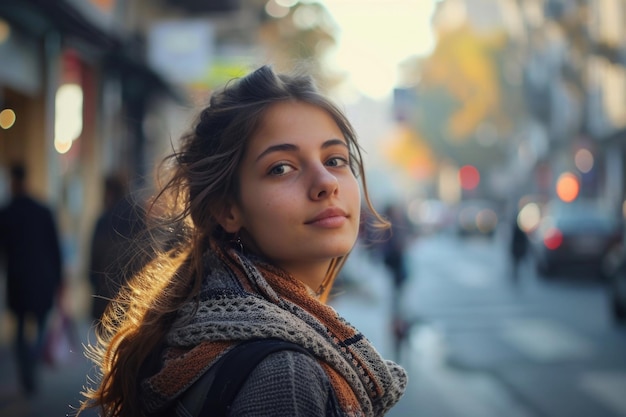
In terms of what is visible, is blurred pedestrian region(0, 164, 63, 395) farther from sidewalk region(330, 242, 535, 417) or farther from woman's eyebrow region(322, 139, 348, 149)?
woman's eyebrow region(322, 139, 348, 149)

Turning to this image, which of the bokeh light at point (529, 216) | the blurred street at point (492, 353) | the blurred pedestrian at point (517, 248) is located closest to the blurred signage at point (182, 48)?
the blurred street at point (492, 353)

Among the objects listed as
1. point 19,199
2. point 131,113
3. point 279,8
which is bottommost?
point 19,199

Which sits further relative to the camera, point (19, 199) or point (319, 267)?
point (19, 199)

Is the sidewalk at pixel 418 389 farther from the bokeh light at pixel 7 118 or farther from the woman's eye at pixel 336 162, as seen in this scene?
the woman's eye at pixel 336 162

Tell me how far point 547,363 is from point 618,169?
28.4 m

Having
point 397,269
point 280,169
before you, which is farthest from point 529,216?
point 280,169

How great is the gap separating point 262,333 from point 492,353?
9157mm

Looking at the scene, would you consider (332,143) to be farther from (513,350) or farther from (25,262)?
(513,350)

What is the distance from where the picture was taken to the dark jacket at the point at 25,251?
299 inches

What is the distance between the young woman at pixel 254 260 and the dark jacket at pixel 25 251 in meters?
6.06

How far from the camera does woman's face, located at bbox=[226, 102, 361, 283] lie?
5.45ft

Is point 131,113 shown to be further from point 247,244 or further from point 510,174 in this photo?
point 510,174

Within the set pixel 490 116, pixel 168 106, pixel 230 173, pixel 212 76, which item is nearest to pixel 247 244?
pixel 230 173

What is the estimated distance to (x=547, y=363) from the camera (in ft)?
30.5
